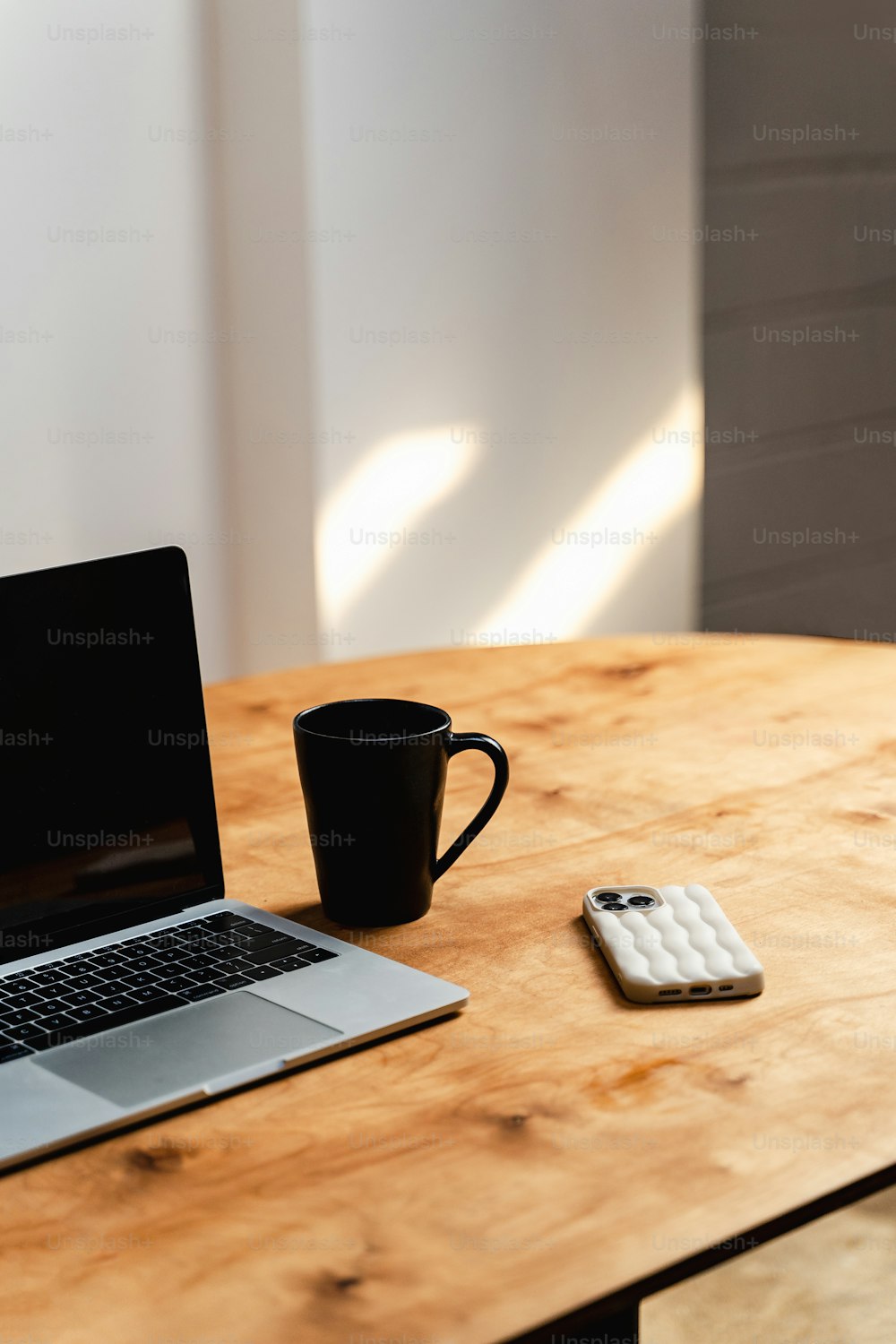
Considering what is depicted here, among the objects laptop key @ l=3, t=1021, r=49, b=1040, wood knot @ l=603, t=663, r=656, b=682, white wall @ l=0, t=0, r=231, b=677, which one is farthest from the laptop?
white wall @ l=0, t=0, r=231, b=677

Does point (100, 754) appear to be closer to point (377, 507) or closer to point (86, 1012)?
point (86, 1012)

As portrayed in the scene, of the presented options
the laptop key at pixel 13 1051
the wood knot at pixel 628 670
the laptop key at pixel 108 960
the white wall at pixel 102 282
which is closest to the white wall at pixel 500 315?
the white wall at pixel 102 282

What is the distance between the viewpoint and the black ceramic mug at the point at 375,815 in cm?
84

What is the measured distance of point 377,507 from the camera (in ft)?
8.92

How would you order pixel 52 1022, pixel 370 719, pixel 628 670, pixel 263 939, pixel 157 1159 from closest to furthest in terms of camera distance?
pixel 157 1159 < pixel 52 1022 < pixel 263 939 < pixel 370 719 < pixel 628 670

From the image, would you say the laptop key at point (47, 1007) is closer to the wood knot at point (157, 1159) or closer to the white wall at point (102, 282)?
the wood knot at point (157, 1159)

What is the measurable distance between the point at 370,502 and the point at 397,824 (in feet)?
6.27

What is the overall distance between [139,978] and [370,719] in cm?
24

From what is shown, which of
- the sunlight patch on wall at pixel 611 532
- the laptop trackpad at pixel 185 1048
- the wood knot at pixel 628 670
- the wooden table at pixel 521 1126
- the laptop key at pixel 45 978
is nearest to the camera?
the wooden table at pixel 521 1126

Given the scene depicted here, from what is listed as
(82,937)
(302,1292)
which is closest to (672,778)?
(82,937)

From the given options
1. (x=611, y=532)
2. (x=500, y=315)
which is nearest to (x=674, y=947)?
(x=500, y=315)

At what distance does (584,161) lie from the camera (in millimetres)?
2871

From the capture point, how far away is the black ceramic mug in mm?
841

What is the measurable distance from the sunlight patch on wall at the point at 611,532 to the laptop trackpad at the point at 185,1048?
2249mm
